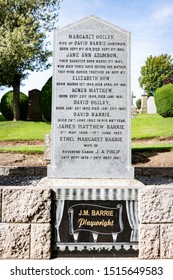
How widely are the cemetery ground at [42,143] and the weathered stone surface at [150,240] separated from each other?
6.98 m

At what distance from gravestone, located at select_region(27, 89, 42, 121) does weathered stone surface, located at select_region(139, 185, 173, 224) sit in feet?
71.0

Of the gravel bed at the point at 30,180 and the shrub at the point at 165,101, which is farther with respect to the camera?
the shrub at the point at 165,101

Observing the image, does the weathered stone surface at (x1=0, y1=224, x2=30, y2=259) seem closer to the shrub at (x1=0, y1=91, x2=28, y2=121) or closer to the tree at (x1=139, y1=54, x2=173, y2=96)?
the shrub at (x1=0, y1=91, x2=28, y2=121)

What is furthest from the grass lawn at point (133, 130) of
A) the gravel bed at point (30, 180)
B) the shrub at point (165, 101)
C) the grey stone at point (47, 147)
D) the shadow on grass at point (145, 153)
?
the gravel bed at point (30, 180)

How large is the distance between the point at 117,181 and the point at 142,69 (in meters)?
60.9

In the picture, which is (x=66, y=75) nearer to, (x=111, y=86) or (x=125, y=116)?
(x=111, y=86)

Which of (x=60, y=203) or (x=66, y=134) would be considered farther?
(x=66, y=134)

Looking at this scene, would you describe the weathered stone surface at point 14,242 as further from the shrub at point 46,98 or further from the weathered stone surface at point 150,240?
A: the shrub at point 46,98

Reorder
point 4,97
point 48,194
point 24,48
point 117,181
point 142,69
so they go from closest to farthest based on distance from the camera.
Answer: point 48,194 < point 117,181 < point 24,48 < point 4,97 < point 142,69

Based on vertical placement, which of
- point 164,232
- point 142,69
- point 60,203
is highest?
point 142,69

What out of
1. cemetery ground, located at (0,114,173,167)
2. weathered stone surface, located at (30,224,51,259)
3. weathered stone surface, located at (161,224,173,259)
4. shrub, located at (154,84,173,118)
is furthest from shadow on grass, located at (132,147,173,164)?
shrub, located at (154,84,173,118)

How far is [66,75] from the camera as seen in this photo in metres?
4.58

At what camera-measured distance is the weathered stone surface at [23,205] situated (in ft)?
12.4

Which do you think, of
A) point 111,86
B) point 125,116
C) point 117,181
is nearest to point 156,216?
point 117,181
